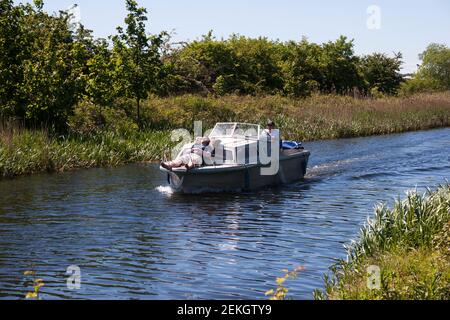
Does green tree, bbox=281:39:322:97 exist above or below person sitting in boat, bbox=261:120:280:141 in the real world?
above

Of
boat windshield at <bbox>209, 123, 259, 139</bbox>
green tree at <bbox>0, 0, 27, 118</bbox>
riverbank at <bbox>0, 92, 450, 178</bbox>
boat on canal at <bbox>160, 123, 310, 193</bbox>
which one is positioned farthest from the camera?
green tree at <bbox>0, 0, 27, 118</bbox>

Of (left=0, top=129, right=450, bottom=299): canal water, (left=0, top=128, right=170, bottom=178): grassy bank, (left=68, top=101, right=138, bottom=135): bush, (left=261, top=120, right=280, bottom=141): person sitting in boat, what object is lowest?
(left=0, top=129, right=450, bottom=299): canal water

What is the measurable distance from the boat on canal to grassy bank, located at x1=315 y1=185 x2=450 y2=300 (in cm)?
833

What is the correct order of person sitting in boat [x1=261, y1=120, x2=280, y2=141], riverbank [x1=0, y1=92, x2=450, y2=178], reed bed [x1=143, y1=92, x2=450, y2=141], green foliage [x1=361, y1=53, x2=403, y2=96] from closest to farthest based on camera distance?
person sitting in boat [x1=261, y1=120, x2=280, y2=141], riverbank [x1=0, y1=92, x2=450, y2=178], reed bed [x1=143, y1=92, x2=450, y2=141], green foliage [x1=361, y1=53, x2=403, y2=96]

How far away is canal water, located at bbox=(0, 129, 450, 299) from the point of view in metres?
11.4

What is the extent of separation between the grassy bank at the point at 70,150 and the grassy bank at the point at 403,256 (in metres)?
15.3

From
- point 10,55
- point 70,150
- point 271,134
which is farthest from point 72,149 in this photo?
point 271,134

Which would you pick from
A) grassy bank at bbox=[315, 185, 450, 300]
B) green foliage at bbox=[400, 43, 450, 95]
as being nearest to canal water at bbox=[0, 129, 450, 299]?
grassy bank at bbox=[315, 185, 450, 300]

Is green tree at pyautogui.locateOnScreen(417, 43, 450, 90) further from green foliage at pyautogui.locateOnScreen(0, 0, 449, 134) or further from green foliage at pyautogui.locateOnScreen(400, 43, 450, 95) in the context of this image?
green foliage at pyautogui.locateOnScreen(0, 0, 449, 134)

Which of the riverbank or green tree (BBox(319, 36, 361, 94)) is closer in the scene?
the riverbank

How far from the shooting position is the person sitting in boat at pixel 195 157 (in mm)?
20875

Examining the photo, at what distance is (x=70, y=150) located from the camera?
26562 millimetres

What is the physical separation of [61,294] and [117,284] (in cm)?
98

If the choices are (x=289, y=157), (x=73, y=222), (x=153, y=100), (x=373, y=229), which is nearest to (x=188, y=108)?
(x=153, y=100)
